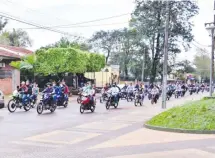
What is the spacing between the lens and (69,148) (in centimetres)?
1025

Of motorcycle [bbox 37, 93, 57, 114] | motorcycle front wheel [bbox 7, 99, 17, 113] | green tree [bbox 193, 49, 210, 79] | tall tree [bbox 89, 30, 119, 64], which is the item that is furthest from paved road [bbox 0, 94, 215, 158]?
green tree [bbox 193, 49, 210, 79]

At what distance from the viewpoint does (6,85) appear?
1384 inches

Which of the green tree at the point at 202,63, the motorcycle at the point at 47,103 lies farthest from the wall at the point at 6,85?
the green tree at the point at 202,63

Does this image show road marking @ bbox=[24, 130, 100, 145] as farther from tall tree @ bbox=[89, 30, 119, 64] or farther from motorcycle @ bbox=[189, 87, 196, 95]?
tall tree @ bbox=[89, 30, 119, 64]

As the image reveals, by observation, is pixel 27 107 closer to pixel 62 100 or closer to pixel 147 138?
pixel 62 100

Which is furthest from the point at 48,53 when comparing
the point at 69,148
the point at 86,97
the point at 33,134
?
the point at 69,148

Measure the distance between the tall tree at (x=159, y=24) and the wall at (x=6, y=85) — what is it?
28.3 meters

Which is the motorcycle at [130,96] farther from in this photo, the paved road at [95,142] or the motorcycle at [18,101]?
the paved road at [95,142]

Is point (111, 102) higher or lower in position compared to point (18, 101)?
lower

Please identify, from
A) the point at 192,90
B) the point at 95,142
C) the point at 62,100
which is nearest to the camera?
the point at 95,142

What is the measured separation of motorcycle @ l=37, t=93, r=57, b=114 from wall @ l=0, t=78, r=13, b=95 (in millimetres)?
14087

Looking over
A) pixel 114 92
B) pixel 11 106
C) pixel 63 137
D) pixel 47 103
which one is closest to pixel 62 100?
pixel 114 92

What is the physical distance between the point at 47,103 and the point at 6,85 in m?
15.0

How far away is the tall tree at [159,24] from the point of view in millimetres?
58616
